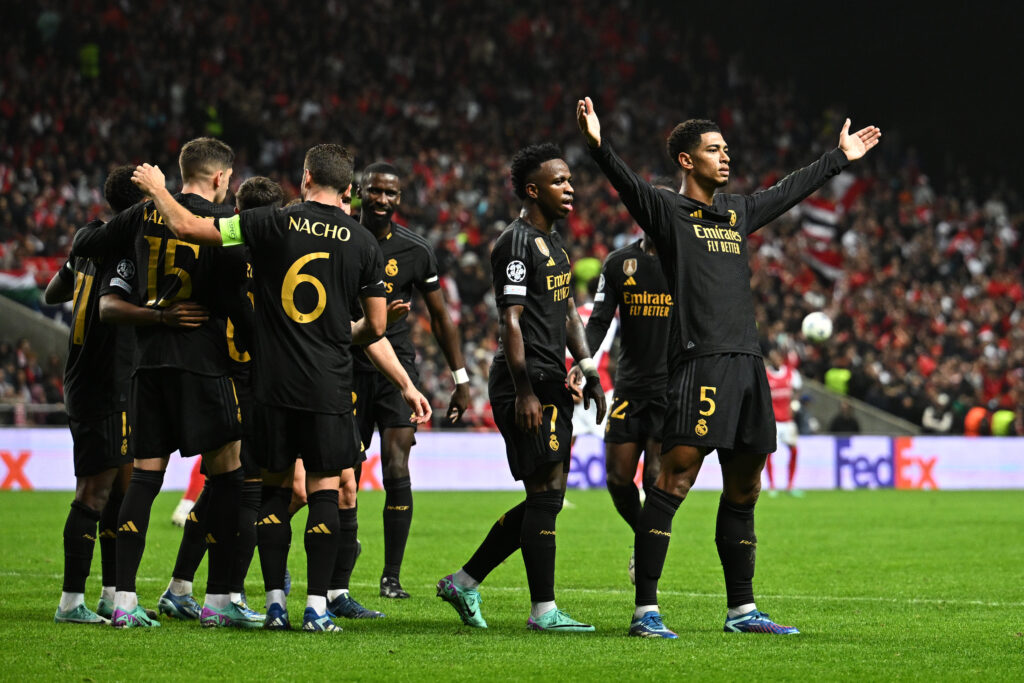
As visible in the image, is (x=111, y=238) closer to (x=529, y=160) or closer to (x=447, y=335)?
(x=447, y=335)

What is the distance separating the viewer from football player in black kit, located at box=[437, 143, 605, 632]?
21.2ft

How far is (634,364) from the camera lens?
27.3ft

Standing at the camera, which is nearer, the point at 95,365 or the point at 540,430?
the point at 540,430

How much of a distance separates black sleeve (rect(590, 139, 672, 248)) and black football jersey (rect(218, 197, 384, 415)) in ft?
4.17

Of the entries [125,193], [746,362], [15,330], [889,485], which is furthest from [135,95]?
[746,362]

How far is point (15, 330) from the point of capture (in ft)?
70.6

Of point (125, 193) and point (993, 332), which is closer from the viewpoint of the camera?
point (125, 193)

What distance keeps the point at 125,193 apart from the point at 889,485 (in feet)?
60.3

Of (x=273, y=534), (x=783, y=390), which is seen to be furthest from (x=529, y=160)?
(x=783, y=390)

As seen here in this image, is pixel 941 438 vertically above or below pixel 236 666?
above

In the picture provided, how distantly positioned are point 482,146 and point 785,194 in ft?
77.3

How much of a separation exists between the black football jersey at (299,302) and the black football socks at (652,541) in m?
1.48

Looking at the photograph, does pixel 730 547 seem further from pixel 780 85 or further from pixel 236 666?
pixel 780 85

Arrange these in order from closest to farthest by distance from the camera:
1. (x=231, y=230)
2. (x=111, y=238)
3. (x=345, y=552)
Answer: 1. (x=231, y=230)
2. (x=111, y=238)
3. (x=345, y=552)
